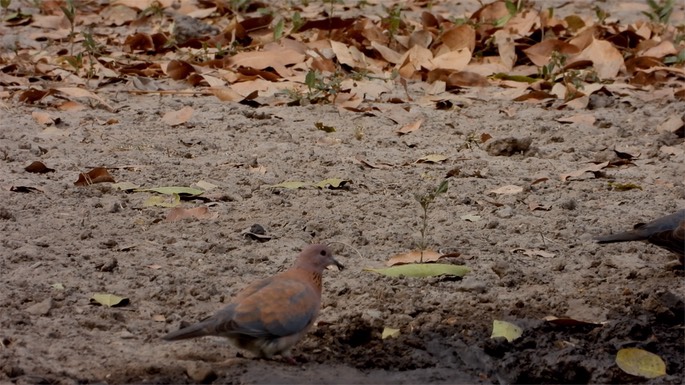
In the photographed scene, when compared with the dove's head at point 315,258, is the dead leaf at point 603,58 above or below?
below

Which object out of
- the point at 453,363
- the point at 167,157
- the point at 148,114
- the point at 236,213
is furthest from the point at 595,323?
the point at 148,114

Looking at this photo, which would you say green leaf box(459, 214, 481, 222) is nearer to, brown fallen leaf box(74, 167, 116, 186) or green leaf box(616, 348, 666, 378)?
green leaf box(616, 348, 666, 378)

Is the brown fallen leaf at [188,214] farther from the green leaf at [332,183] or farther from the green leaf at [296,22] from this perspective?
the green leaf at [296,22]

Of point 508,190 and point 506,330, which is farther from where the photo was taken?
point 508,190

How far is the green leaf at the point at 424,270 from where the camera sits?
4.47 meters

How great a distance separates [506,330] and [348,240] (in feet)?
3.58

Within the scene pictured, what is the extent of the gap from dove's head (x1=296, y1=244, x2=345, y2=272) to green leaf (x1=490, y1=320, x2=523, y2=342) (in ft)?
2.13

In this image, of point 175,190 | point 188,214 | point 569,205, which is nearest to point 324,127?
point 175,190

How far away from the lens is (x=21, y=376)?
3469 millimetres

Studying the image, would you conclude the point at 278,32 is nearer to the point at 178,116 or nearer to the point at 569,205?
the point at 178,116

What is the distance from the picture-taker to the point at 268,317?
3678 millimetres

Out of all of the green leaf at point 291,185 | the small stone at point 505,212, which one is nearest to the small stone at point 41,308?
the green leaf at point 291,185

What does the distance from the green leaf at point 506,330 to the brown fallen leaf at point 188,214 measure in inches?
65.6

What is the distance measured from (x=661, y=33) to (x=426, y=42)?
1774mm
